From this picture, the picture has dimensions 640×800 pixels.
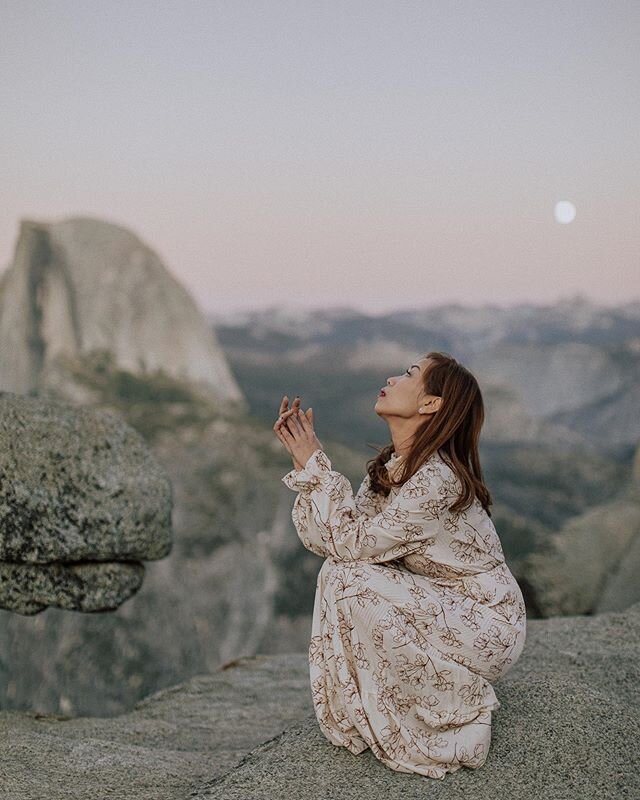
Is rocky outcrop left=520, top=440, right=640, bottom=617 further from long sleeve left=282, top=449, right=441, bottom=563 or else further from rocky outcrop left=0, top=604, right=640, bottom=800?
long sleeve left=282, top=449, right=441, bottom=563

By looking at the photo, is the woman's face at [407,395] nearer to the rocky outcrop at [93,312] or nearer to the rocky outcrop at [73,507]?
the rocky outcrop at [73,507]

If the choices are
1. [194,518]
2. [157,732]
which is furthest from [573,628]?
[194,518]

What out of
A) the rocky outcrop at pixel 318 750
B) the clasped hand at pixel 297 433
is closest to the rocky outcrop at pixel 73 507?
the rocky outcrop at pixel 318 750

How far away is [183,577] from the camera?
3275 centimetres

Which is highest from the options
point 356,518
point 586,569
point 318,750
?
point 356,518

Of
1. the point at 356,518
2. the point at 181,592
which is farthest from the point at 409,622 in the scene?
the point at 181,592

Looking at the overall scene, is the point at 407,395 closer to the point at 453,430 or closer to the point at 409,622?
the point at 453,430

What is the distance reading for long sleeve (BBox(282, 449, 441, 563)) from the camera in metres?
4.27

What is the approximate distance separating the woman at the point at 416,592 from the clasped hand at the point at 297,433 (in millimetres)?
13

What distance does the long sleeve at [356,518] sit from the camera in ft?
14.0

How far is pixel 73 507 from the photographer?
6.34m

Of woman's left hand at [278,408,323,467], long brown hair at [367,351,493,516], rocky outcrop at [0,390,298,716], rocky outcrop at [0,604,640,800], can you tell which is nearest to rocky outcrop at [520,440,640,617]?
rocky outcrop at [0,604,640,800]

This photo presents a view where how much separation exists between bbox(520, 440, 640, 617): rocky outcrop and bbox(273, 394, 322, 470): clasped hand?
23.1 ft

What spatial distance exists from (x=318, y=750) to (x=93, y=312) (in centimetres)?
5330
